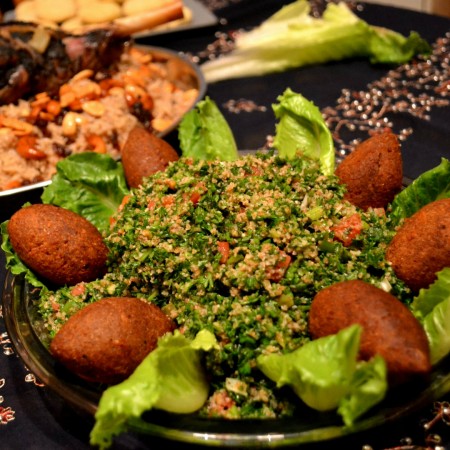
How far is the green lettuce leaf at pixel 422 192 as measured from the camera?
1.78 m

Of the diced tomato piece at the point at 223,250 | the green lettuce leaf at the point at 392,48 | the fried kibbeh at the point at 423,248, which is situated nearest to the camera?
the fried kibbeh at the point at 423,248

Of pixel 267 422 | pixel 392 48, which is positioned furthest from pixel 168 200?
pixel 392 48

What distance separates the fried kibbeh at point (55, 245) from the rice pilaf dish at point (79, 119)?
983 mm

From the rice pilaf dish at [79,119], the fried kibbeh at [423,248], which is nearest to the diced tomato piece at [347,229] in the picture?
the fried kibbeh at [423,248]

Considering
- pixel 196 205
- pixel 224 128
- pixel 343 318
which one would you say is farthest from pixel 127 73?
pixel 343 318

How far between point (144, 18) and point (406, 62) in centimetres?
178

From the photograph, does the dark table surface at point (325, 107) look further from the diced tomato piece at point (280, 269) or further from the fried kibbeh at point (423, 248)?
the diced tomato piece at point (280, 269)

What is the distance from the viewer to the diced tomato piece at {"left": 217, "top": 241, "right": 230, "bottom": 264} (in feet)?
5.24

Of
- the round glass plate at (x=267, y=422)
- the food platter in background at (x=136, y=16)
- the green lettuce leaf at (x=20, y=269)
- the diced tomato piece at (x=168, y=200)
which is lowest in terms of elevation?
the round glass plate at (x=267, y=422)

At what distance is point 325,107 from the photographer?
131 inches

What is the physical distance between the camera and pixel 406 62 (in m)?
3.63

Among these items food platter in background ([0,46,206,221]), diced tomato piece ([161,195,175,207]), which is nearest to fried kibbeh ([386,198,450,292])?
diced tomato piece ([161,195,175,207])

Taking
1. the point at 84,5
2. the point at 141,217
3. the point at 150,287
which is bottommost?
the point at 150,287

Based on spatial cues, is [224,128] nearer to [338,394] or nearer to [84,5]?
[338,394]
